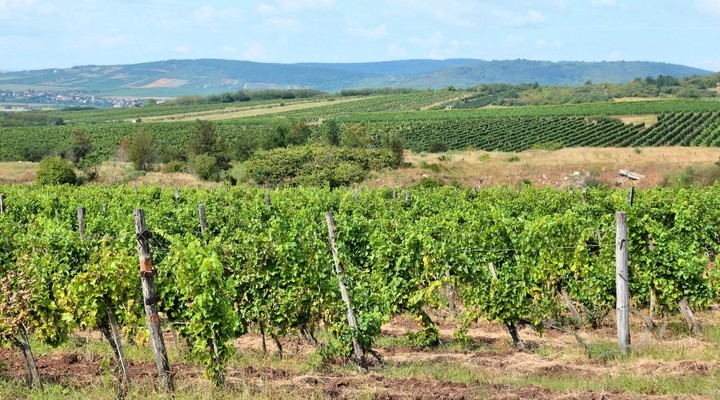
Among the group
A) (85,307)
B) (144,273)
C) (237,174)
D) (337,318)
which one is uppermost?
(144,273)

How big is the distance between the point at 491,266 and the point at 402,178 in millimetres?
40194

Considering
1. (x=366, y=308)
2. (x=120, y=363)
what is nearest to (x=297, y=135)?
(x=366, y=308)

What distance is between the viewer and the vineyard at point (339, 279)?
848 cm

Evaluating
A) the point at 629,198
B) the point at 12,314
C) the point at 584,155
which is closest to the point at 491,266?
the point at 12,314

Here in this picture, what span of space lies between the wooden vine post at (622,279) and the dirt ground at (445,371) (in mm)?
284

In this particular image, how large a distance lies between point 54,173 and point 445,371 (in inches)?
1709

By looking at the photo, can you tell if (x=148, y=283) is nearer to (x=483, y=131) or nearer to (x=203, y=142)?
(x=203, y=142)

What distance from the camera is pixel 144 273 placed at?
778cm


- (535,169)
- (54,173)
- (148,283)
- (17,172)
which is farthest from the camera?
(17,172)

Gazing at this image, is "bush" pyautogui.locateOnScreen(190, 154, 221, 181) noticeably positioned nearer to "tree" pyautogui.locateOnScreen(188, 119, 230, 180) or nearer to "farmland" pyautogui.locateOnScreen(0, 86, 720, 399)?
"tree" pyautogui.locateOnScreen(188, 119, 230, 180)

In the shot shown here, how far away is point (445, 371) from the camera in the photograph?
30.9 ft

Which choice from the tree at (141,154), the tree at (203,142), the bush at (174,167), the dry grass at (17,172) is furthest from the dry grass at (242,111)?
the dry grass at (17,172)

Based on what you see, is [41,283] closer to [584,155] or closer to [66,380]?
[66,380]

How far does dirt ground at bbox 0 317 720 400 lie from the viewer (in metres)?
8.02
